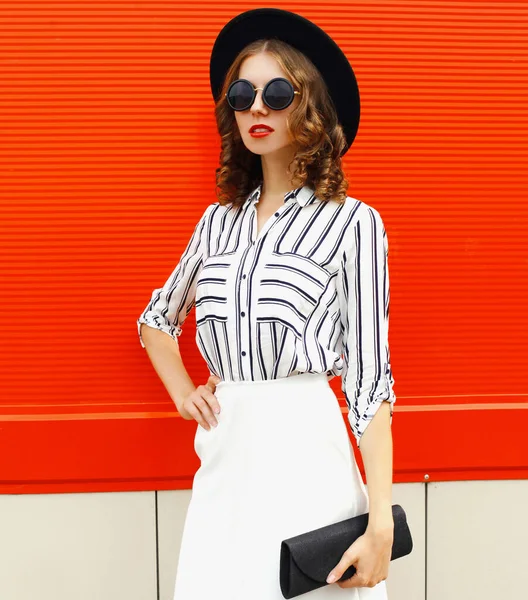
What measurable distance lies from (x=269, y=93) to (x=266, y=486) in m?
0.80

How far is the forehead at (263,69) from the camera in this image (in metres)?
1.32

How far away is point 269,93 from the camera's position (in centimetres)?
128

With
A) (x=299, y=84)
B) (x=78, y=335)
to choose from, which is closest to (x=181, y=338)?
(x=78, y=335)

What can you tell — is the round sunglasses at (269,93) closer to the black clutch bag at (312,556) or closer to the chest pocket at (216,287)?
the chest pocket at (216,287)

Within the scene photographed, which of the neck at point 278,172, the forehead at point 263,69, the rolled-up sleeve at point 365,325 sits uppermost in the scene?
the forehead at point 263,69

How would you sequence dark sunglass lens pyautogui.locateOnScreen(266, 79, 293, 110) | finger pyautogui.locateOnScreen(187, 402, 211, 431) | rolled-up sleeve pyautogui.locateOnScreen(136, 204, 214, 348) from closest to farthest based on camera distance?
dark sunglass lens pyautogui.locateOnScreen(266, 79, 293, 110) < finger pyautogui.locateOnScreen(187, 402, 211, 431) < rolled-up sleeve pyautogui.locateOnScreen(136, 204, 214, 348)

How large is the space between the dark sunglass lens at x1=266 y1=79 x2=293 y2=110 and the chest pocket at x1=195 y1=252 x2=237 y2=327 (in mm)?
327

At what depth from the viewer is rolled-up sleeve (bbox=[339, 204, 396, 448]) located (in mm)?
1248

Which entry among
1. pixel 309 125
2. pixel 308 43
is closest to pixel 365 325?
pixel 309 125

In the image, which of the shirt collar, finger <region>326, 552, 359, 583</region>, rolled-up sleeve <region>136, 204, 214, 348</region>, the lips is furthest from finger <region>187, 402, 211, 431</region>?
the lips

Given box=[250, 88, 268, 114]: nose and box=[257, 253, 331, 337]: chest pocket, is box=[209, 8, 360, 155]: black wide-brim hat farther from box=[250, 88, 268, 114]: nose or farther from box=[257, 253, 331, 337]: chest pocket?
box=[257, 253, 331, 337]: chest pocket

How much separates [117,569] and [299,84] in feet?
4.75

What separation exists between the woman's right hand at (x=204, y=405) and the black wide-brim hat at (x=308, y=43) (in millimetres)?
627

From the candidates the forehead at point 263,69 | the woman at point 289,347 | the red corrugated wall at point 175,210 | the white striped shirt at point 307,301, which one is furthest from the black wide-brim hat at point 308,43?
the red corrugated wall at point 175,210
